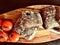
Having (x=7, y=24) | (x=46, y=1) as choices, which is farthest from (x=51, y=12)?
(x=7, y=24)

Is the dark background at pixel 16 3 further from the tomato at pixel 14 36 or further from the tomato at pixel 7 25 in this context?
the tomato at pixel 14 36

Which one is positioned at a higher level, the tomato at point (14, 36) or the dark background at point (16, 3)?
the dark background at point (16, 3)

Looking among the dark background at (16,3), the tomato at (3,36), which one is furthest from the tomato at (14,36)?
the dark background at (16,3)

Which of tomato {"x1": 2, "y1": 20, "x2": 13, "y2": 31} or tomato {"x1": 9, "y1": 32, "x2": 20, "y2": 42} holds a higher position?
tomato {"x1": 2, "y1": 20, "x2": 13, "y2": 31}

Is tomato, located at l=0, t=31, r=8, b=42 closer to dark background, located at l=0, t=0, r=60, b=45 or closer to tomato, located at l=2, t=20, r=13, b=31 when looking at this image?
tomato, located at l=2, t=20, r=13, b=31

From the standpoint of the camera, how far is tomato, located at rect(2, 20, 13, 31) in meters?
1.88

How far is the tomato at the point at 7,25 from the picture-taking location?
6.16 feet

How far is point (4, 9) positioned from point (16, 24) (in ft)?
0.51

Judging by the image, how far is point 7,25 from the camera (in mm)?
1874

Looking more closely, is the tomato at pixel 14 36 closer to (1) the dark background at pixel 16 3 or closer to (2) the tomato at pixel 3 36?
(2) the tomato at pixel 3 36

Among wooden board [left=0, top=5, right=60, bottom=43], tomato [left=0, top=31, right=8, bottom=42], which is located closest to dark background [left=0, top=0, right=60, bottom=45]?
wooden board [left=0, top=5, right=60, bottom=43]

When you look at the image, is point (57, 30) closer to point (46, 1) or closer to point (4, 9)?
point (46, 1)

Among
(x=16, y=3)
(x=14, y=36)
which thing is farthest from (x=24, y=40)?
(x=16, y=3)

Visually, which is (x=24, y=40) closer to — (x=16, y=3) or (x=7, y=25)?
(x=7, y=25)
